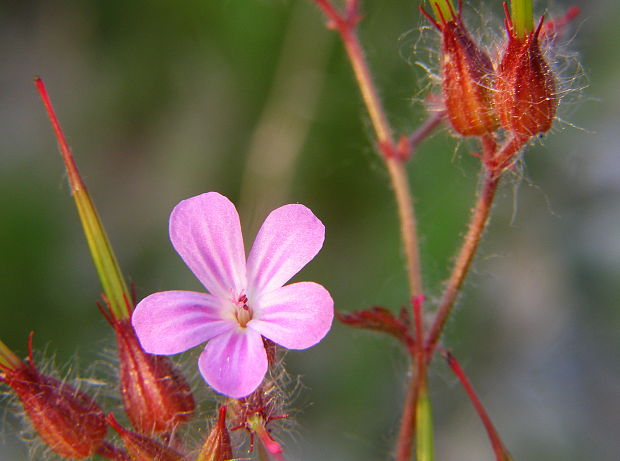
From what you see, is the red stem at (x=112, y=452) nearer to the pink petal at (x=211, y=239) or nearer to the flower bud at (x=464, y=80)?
the pink petal at (x=211, y=239)

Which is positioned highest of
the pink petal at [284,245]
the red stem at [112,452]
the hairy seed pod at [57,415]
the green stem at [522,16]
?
the green stem at [522,16]

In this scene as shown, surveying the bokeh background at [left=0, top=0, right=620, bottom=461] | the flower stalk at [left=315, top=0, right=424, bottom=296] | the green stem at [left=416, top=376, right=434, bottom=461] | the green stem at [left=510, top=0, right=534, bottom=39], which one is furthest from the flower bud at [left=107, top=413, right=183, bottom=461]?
the bokeh background at [left=0, top=0, right=620, bottom=461]

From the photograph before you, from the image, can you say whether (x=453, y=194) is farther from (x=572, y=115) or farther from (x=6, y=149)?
(x=6, y=149)

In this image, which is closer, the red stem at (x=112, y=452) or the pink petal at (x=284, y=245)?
the pink petal at (x=284, y=245)

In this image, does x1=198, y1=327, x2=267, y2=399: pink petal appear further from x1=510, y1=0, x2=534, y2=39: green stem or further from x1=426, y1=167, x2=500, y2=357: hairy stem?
x1=510, y1=0, x2=534, y2=39: green stem

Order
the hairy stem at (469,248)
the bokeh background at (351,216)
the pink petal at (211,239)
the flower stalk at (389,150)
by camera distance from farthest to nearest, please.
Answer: the bokeh background at (351,216) < the flower stalk at (389,150) < the hairy stem at (469,248) < the pink petal at (211,239)

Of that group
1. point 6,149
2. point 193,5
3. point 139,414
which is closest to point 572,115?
point 193,5

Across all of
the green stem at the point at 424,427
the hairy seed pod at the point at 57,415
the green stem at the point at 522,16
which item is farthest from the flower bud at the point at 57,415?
the green stem at the point at 522,16
